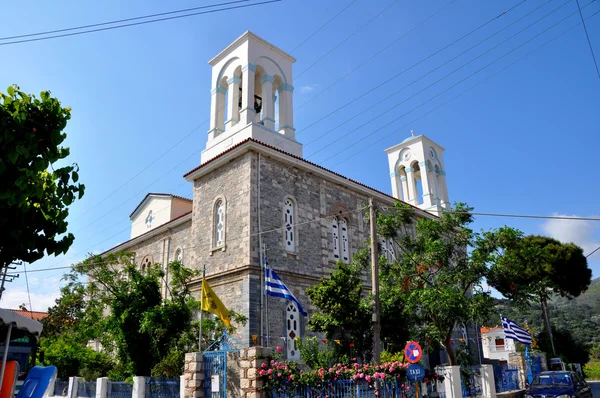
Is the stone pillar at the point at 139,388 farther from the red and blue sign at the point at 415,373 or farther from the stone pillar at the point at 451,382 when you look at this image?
the stone pillar at the point at 451,382

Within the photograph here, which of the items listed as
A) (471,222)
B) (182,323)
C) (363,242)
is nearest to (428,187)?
(363,242)

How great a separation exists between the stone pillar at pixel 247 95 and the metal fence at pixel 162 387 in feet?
32.4

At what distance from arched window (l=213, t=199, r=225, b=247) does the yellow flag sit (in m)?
3.70

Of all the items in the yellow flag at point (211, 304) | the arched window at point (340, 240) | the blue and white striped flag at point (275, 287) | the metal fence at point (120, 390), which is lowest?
the metal fence at point (120, 390)

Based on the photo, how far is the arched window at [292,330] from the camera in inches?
630

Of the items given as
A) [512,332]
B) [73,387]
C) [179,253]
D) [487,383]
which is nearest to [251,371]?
[487,383]

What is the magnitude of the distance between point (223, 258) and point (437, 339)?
26.3 ft

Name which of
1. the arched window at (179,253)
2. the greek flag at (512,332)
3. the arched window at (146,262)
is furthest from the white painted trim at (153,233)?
the greek flag at (512,332)

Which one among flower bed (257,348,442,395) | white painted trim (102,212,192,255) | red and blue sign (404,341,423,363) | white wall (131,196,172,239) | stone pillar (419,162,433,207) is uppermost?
stone pillar (419,162,433,207)

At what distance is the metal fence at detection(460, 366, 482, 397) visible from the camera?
13742 mm

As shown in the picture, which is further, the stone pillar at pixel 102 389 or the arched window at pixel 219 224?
the arched window at pixel 219 224

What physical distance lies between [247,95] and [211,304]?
8.98 meters

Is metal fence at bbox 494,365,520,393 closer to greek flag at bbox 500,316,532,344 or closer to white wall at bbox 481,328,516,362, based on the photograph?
greek flag at bbox 500,316,532,344

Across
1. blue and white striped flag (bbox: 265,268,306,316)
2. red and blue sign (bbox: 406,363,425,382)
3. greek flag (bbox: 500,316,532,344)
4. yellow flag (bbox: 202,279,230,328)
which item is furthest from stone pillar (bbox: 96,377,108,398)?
greek flag (bbox: 500,316,532,344)
